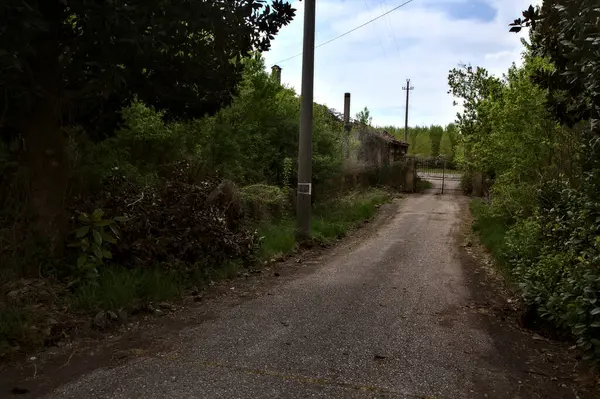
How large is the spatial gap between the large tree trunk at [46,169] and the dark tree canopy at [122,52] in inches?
5.5

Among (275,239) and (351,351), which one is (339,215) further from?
(351,351)

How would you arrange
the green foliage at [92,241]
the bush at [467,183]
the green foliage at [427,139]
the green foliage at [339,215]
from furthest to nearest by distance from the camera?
the green foliage at [427,139] → the bush at [467,183] → the green foliage at [339,215] → the green foliage at [92,241]

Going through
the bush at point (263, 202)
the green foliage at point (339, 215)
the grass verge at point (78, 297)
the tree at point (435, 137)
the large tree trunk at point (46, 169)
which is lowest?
the green foliage at point (339, 215)

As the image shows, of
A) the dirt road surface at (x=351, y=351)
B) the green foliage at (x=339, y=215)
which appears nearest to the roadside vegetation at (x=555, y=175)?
the dirt road surface at (x=351, y=351)

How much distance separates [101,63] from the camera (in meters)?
4.66

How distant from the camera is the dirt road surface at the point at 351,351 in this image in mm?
3779

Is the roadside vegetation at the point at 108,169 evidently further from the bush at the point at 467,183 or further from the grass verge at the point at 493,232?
the bush at the point at 467,183

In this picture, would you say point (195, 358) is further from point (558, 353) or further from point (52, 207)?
point (558, 353)

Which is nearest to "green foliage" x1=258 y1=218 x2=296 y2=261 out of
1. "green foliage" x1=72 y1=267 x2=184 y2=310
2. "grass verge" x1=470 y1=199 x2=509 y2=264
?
"green foliage" x1=72 y1=267 x2=184 y2=310

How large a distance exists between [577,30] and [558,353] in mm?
3052

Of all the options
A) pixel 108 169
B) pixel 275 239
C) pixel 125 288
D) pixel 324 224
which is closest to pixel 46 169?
pixel 125 288

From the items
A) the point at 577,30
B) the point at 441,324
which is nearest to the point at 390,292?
the point at 441,324

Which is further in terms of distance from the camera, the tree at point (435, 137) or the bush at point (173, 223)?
the tree at point (435, 137)

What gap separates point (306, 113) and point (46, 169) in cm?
642
